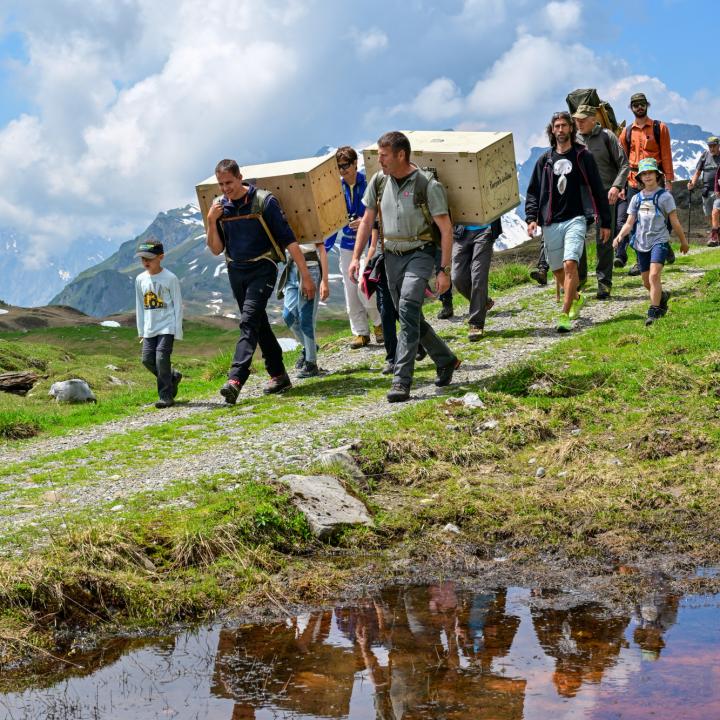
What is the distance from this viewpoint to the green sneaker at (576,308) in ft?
49.3

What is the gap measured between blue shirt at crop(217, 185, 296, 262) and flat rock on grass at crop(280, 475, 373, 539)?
4.74 meters

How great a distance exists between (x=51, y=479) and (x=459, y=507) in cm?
388

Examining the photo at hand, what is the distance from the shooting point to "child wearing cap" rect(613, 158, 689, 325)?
13969 mm

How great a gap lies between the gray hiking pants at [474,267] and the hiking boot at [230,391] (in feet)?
13.2

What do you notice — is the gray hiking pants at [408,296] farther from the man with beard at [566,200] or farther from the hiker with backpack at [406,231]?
the man with beard at [566,200]

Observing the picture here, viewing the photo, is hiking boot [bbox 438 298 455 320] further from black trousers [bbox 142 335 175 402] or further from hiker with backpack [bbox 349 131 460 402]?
hiker with backpack [bbox 349 131 460 402]

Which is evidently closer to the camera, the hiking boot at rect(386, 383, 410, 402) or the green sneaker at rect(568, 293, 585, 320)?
the hiking boot at rect(386, 383, 410, 402)

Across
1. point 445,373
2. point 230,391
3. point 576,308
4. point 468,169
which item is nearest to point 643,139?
point 576,308

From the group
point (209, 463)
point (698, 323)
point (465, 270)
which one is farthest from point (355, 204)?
point (209, 463)

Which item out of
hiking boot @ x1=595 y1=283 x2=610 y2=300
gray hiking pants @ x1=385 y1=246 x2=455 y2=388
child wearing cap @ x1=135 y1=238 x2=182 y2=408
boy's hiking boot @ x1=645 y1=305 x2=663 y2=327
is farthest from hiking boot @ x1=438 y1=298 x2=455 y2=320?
gray hiking pants @ x1=385 y1=246 x2=455 y2=388

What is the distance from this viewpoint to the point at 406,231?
11.1m

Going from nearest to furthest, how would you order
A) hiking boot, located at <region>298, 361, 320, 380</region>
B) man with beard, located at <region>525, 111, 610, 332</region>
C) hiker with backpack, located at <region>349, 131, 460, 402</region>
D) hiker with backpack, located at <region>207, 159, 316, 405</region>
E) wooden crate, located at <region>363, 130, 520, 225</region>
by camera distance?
hiker with backpack, located at <region>349, 131, 460, 402</region> → wooden crate, located at <region>363, 130, 520, 225</region> → hiker with backpack, located at <region>207, 159, 316, 405</region> → man with beard, located at <region>525, 111, 610, 332</region> → hiking boot, located at <region>298, 361, 320, 380</region>

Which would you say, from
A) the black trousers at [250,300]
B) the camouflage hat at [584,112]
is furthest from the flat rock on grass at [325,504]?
the camouflage hat at [584,112]

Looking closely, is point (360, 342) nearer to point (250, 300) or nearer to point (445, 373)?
point (250, 300)
